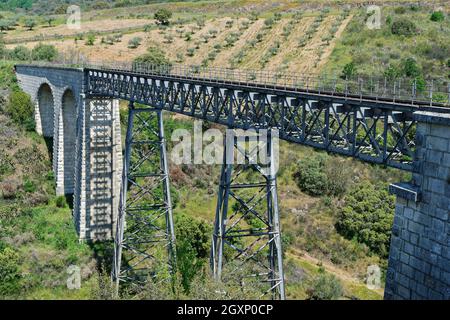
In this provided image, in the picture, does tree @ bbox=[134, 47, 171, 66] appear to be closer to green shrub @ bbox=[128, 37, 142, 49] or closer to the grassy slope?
green shrub @ bbox=[128, 37, 142, 49]

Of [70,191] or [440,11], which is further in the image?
[440,11]

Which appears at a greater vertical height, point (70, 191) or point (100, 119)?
point (100, 119)

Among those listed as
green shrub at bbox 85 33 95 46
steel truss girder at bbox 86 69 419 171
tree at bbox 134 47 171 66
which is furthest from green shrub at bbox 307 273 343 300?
green shrub at bbox 85 33 95 46

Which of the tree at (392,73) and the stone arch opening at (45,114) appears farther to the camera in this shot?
the stone arch opening at (45,114)

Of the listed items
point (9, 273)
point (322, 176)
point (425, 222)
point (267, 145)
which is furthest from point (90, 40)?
point (425, 222)

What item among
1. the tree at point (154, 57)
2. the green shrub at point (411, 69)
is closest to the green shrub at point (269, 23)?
the tree at point (154, 57)

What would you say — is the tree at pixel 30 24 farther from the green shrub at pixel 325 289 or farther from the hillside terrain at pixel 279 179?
the green shrub at pixel 325 289

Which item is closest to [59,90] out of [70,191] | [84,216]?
[70,191]
